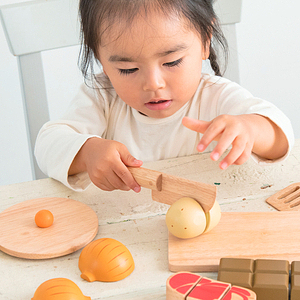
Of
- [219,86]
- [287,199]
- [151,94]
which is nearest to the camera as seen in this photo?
[287,199]

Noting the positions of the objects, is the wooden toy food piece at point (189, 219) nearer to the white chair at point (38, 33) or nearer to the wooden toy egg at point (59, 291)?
the wooden toy egg at point (59, 291)

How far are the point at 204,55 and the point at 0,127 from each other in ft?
4.75

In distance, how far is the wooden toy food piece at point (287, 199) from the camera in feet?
1.90

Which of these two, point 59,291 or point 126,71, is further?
point 126,71

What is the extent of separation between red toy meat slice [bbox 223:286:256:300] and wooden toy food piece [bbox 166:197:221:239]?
0.11 metres

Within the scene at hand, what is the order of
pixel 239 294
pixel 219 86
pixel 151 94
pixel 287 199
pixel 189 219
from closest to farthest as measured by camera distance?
pixel 239 294 → pixel 189 219 → pixel 287 199 → pixel 151 94 → pixel 219 86

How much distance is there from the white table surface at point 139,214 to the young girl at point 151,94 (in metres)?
0.03

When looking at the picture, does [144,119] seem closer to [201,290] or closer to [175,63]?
[175,63]

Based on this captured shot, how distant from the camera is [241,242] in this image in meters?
0.50

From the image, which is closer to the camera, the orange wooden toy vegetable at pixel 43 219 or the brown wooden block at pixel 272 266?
the brown wooden block at pixel 272 266

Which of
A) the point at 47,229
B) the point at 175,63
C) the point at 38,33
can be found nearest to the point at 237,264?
the point at 47,229

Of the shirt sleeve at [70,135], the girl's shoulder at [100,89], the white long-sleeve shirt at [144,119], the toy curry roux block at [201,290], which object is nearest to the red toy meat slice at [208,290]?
the toy curry roux block at [201,290]

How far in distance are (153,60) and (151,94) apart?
7cm

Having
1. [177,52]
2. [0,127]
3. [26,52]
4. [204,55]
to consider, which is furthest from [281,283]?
[0,127]
